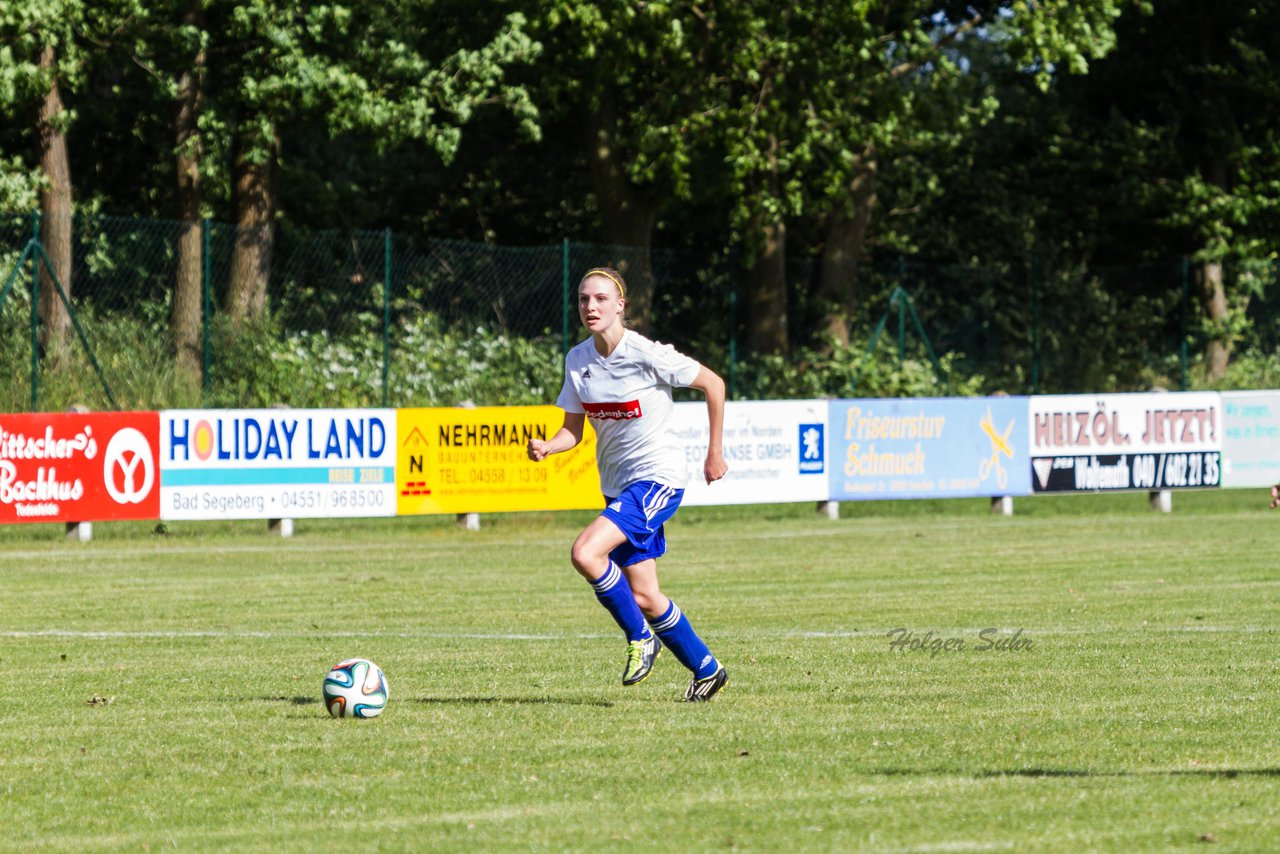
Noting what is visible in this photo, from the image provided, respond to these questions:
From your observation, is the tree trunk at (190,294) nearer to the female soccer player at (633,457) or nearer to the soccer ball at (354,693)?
the female soccer player at (633,457)

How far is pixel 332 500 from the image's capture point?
21812mm

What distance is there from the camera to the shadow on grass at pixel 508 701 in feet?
30.6

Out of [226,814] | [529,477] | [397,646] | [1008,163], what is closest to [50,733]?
[226,814]

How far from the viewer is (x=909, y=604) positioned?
1437 centimetres

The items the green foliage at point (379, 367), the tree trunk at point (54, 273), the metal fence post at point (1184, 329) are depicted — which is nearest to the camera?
the tree trunk at point (54, 273)

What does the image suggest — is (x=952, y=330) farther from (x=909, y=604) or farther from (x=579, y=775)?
(x=579, y=775)

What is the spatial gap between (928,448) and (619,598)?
15.8 meters

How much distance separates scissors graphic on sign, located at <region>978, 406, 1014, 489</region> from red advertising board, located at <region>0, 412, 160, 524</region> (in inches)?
404

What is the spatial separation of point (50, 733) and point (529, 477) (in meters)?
14.2

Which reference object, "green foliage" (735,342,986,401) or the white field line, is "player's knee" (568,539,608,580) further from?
"green foliage" (735,342,986,401)

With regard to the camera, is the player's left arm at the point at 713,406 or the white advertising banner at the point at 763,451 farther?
the white advertising banner at the point at 763,451

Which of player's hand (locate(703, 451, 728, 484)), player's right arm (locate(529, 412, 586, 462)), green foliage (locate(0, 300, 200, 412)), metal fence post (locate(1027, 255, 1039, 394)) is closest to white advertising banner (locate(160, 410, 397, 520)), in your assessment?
green foliage (locate(0, 300, 200, 412))

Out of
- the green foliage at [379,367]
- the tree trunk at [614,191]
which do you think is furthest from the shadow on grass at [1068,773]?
the tree trunk at [614,191]

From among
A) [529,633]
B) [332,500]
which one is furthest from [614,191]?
[529,633]
